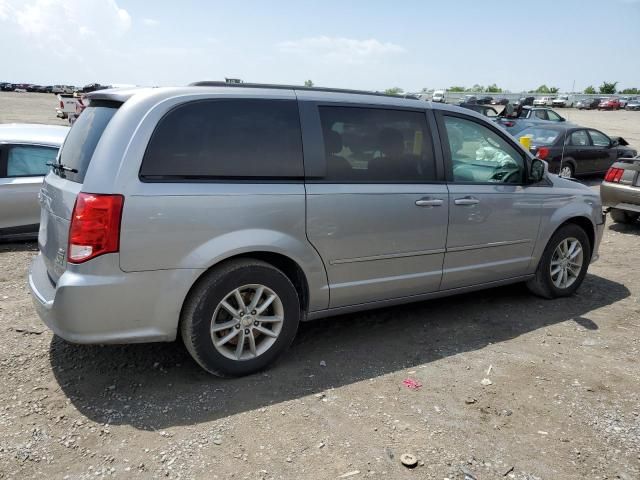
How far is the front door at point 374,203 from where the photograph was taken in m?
3.68

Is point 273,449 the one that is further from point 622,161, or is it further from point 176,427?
point 622,161

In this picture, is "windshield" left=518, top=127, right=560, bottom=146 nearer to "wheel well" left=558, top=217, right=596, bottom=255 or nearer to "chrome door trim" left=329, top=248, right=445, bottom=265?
"wheel well" left=558, top=217, right=596, bottom=255

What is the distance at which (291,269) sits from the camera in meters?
3.71

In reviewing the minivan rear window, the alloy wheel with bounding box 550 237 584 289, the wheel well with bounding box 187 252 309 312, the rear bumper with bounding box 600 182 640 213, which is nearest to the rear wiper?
the minivan rear window

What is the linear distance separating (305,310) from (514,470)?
1655mm

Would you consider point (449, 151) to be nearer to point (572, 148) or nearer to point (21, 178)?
point (21, 178)

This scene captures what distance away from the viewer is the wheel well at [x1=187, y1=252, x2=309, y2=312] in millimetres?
3557

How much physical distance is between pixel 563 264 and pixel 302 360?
9.57 feet

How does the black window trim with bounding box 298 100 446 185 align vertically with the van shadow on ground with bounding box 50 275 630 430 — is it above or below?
above

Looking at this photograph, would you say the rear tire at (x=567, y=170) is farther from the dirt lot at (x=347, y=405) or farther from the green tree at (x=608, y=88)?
the green tree at (x=608, y=88)

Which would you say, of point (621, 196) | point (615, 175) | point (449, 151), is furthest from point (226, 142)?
point (615, 175)

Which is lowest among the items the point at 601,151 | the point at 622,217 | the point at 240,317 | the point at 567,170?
the point at 622,217

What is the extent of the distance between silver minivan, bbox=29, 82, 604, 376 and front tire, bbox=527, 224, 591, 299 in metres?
0.76

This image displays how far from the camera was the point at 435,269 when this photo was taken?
170 inches
